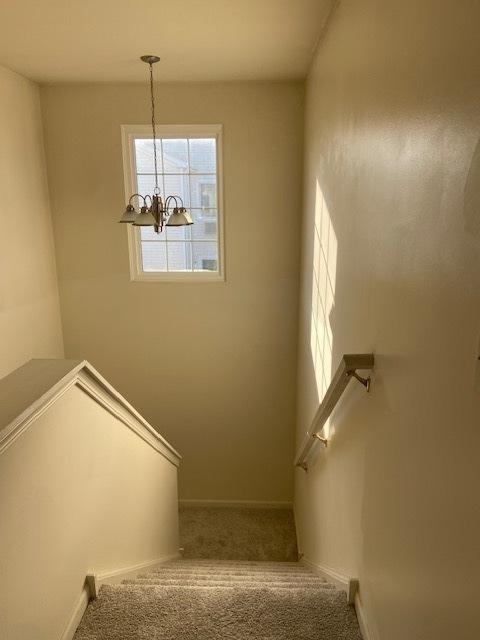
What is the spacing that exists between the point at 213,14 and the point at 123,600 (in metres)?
3.11

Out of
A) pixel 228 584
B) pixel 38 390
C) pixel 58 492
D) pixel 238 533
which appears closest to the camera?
pixel 38 390

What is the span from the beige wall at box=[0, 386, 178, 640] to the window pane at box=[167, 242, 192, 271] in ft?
8.30

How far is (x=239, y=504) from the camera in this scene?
554 cm

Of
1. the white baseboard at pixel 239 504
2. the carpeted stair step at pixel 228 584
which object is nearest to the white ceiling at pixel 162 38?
the carpeted stair step at pixel 228 584

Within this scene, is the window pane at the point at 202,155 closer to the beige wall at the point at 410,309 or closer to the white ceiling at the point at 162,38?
the white ceiling at the point at 162,38

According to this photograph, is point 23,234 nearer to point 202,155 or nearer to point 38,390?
point 202,155

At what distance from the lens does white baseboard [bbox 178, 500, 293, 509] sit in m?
5.52

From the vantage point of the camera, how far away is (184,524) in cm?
526

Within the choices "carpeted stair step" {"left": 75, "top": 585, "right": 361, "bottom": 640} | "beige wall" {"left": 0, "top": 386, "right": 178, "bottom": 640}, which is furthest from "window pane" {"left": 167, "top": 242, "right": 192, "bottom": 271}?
"carpeted stair step" {"left": 75, "top": 585, "right": 361, "bottom": 640}

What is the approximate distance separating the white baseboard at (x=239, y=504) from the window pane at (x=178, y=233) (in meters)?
3.06

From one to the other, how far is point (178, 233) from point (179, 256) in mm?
238

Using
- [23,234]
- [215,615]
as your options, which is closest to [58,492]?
[215,615]

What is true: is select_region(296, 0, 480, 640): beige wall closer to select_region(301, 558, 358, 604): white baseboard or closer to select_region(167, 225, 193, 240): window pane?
select_region(301, 558, 358, 604): white baseboard

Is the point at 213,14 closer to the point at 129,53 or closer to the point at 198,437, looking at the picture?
the point at 129,53
